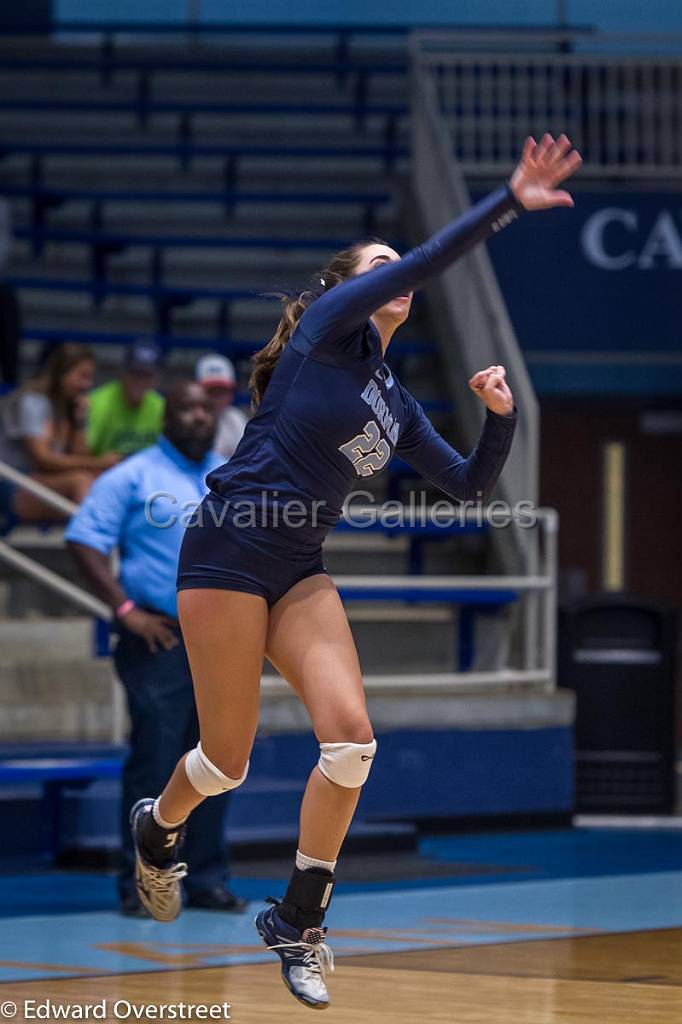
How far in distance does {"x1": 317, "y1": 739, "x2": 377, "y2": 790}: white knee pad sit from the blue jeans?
2533 millimetres

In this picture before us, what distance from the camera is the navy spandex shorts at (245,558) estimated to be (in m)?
4.85

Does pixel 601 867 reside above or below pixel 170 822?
below

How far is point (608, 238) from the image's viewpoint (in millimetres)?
14492

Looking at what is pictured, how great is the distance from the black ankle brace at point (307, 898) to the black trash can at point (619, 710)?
612 cm

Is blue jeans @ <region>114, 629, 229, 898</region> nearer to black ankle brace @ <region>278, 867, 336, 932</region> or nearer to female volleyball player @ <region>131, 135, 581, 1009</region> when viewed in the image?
female volleyball player @ <region>131, 135, 581, 1009</region>

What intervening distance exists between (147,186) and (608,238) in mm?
4028

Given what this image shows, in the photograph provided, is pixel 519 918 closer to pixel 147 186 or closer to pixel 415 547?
pixel 415 547

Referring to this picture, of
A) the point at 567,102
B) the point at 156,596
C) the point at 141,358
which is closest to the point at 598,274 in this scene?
the point at 567,102

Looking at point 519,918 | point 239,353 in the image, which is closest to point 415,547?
point 239,353

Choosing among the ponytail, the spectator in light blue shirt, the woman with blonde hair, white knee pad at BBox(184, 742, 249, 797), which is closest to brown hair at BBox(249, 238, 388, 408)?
the ponytail

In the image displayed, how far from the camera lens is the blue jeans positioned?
7.22m

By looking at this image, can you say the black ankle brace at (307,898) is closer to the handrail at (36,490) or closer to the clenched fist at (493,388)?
the clenched fist at (493,388)

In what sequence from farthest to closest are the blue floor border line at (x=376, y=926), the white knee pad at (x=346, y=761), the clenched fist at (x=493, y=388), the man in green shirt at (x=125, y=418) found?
the man in green shirt at (x=125, y=418), the blue floor border line at (x=376, y=926), the clenched fist at (x=493, y=388), the white knee pad at (x=346, y=761)

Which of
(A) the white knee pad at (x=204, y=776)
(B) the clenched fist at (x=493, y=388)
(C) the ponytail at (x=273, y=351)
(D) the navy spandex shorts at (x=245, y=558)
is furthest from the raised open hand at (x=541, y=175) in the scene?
(A) the white knee pad at (x=204, y=776)
